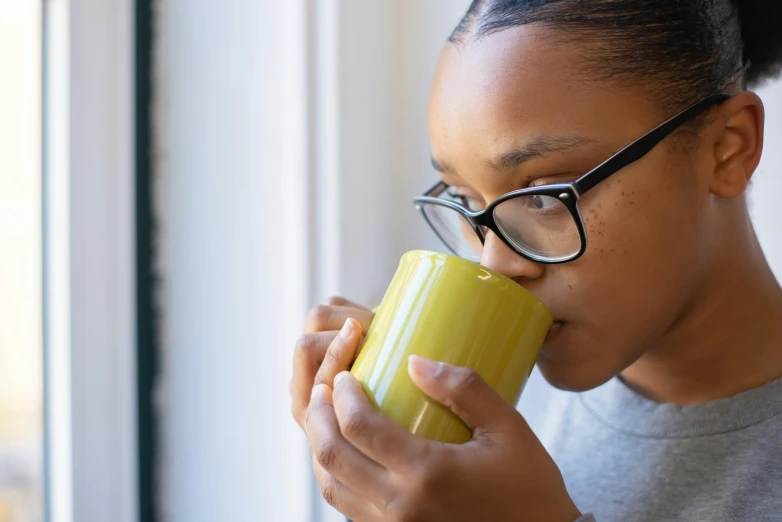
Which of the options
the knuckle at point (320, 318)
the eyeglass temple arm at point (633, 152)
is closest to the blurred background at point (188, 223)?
the knuckle at point (320, 318)

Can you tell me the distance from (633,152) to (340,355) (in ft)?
1.04

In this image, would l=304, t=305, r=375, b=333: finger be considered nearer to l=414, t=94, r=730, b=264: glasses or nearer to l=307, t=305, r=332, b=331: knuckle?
l=307, t=305, r=332, b=331: knuckle

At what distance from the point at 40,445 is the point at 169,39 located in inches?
24.4

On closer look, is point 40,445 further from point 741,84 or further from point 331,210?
point 741,84

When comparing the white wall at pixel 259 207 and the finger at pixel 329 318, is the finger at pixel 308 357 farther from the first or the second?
the white wall at pixel 259 207

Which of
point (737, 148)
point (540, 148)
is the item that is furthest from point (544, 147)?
point (737, 148)

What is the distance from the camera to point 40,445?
100 cm

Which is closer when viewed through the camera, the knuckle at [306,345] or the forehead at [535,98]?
the forehead at [535,98]

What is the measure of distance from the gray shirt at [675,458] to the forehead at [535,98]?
32cm

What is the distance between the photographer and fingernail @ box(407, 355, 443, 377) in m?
0.56

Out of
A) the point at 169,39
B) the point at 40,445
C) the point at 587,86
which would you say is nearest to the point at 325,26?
the point at 169,39

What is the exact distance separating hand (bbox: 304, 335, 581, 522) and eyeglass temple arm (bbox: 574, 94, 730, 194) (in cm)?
20

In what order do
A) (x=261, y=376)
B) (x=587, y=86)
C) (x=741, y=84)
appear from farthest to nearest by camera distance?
(x=261, y=376)
(x=741, y=84)
(x=587, y=86)

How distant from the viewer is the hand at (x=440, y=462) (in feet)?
1.76
